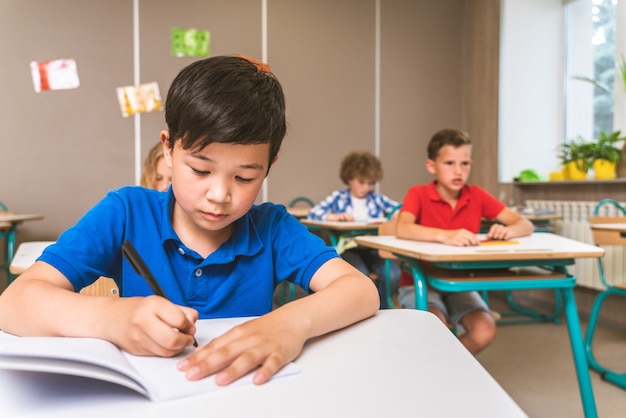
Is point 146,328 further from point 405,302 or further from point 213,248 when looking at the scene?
point 405,302

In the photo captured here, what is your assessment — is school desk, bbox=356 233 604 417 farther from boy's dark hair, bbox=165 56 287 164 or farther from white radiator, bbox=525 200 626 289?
white radiator, bbox=525 200 626 289

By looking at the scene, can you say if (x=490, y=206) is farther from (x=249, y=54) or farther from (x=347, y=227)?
(x=249, y=54)

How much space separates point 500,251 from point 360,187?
8.04 ft

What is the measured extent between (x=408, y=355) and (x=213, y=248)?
0.48m

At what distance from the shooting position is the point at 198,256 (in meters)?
0.91

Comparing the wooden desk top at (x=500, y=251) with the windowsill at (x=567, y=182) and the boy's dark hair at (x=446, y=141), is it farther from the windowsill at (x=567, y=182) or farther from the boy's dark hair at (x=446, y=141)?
the windowsill at (x=567, y=182)

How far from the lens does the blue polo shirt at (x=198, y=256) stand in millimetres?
878

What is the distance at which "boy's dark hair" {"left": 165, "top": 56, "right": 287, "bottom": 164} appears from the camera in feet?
2.52

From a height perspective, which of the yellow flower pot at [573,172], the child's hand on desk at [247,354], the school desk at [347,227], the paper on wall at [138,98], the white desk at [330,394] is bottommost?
the school desk at [347,227]

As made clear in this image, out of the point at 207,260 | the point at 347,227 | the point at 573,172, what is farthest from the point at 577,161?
the point at 207,260

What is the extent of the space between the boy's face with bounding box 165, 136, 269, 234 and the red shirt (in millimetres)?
1588

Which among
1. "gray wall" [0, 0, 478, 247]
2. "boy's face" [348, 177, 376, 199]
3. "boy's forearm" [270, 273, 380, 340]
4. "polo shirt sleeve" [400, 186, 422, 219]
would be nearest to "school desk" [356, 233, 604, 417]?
"polo shirt sleeve" [400, 186, 422, 219]

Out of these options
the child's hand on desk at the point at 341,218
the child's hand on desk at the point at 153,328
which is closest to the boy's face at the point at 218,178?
the child's hand on desk at the point at 153,328

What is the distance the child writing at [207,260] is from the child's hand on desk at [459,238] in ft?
3.11
